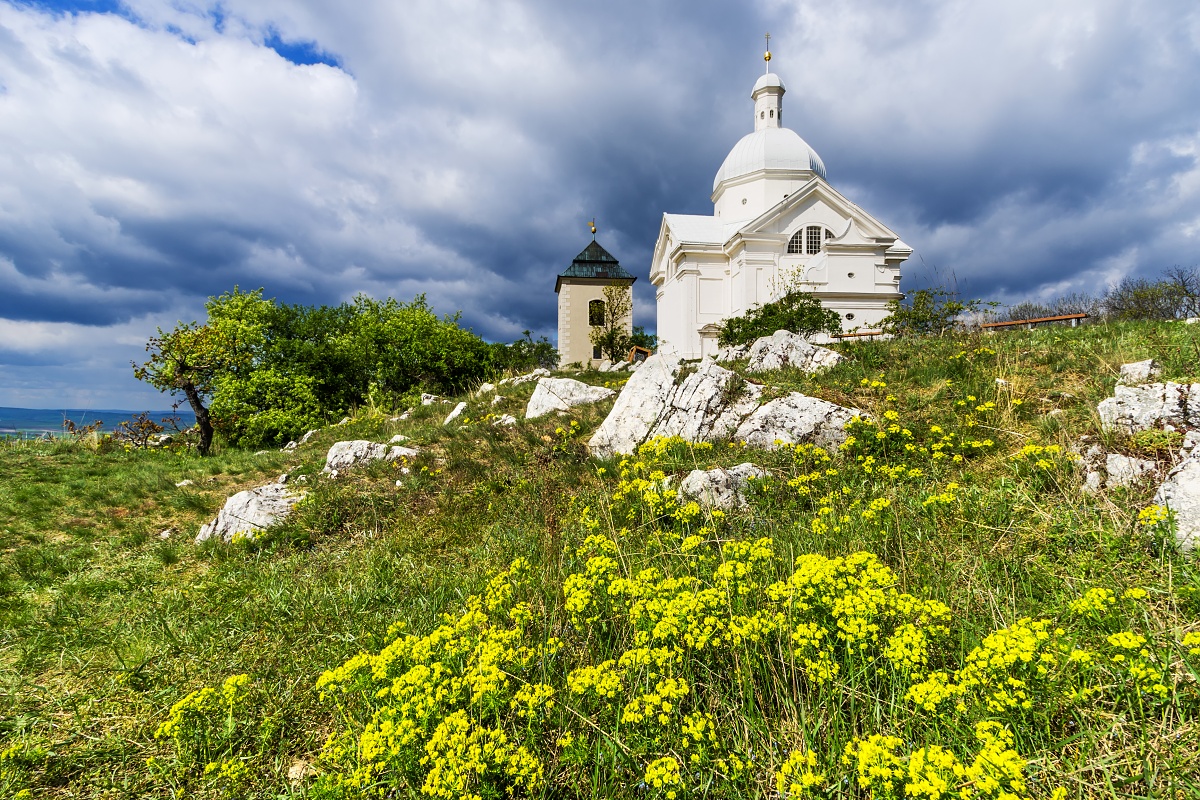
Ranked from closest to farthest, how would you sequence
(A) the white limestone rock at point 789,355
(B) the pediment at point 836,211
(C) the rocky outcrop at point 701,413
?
(C) the rocky outcrop at point 701,413 → (A) the white limestone rock at point 789,355 → (B) the pediment at point 836,211

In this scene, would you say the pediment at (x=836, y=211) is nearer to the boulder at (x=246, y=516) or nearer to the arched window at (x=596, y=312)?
the arched window at (x=596, y=312)

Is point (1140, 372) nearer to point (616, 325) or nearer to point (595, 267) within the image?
point (616, 325)

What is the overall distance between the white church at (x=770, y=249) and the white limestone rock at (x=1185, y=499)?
1767 centimetres

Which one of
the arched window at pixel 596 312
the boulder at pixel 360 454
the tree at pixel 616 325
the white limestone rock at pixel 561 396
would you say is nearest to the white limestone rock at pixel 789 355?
the white limestone rock at pixel 561 396

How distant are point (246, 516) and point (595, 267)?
126ft

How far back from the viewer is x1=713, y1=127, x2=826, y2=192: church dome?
25.1 meters

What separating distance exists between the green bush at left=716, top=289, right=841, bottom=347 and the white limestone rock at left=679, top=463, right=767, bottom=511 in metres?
9.01

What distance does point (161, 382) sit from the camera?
12.2 m

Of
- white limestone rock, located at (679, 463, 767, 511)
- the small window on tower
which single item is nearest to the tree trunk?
white limestone rock, located at (679, 463, 767, 511)

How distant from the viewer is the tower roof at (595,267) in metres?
40.7

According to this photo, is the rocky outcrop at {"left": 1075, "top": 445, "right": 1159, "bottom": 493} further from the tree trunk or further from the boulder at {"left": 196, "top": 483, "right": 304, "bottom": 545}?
the tree trunk

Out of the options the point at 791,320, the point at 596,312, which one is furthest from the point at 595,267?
the point at 791,320

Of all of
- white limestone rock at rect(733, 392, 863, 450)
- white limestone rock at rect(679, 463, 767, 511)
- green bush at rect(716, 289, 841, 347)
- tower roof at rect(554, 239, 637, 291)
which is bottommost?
white limestone rock at rect(679, 463, 767, 511)

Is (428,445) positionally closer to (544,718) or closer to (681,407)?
(681,407)
